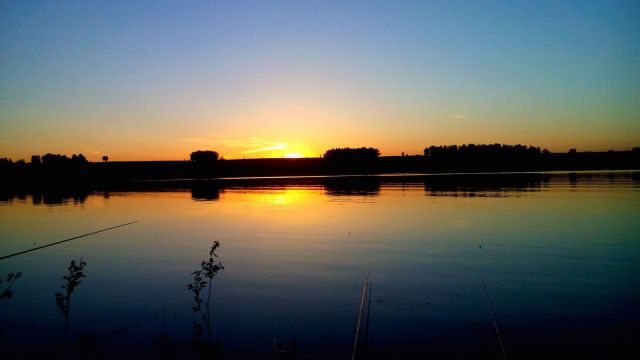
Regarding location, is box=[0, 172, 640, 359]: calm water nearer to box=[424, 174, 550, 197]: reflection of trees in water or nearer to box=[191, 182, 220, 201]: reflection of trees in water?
box=[424, 174, 550, 197]: reflection of trees in water

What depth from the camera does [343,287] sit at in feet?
45.7

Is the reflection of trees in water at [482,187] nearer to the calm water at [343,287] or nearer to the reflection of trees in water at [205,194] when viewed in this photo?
the calm water at [343,287]

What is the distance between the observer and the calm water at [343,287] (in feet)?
31.9

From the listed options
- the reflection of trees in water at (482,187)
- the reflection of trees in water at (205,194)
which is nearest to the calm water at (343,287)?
the reflection of trees in water at (482,187)

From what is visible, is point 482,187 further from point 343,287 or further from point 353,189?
point 343,287

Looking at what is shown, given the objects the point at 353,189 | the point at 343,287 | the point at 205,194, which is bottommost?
the point at 343,287

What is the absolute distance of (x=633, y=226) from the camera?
2397 centimetres

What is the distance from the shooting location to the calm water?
973 cm

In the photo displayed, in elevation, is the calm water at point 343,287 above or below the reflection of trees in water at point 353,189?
below

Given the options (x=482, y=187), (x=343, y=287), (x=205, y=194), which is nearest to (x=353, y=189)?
(x=482, y=187)

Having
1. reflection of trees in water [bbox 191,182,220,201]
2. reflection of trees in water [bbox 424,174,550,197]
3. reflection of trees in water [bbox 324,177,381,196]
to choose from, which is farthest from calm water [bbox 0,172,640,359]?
reflection of trees in water [bbox 324,177,381,196]

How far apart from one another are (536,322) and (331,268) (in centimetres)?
→ 753

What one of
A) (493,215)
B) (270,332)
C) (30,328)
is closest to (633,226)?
(493,215)

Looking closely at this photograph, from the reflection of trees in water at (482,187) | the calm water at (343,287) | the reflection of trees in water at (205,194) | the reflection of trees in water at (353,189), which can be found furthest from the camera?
the reflection of trees in water at (353,189)
